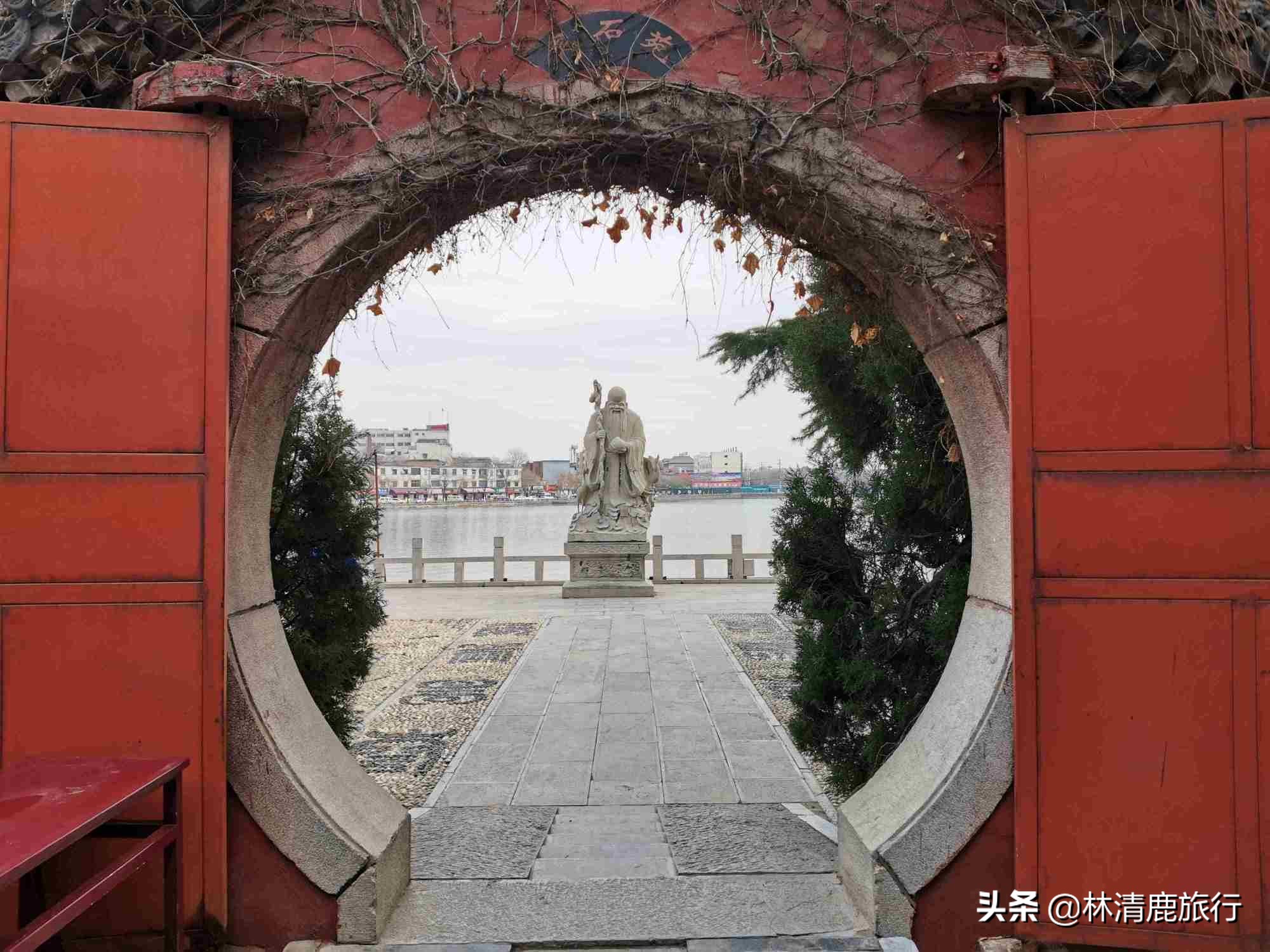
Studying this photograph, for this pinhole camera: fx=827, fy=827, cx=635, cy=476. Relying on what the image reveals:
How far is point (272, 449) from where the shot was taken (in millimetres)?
3088

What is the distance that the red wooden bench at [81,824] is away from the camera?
196 centimetres

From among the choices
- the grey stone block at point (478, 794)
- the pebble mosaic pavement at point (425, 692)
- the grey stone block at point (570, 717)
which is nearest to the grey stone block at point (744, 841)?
the grey stone block at point (478, 794)

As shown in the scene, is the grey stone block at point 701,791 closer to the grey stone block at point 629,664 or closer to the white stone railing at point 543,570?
the grey stone block at point 629,664

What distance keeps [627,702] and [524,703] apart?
2.84 feet

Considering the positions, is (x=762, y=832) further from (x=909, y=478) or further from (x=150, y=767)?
(x=150, y=767)

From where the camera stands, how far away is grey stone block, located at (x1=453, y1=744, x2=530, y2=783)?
4949 mm

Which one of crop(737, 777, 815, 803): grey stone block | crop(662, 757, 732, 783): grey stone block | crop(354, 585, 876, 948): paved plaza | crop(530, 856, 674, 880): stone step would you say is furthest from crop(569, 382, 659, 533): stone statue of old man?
crop(530, 856, 674, 880): stone step

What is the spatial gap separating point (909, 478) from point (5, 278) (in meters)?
3.94

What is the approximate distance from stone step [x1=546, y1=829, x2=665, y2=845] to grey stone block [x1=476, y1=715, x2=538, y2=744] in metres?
1.82

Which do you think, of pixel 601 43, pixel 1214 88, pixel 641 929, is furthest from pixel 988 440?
pixel 641 929

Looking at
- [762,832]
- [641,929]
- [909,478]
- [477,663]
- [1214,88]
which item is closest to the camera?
[1214,88]

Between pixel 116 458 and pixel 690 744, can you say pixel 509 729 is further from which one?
pixel 116 458

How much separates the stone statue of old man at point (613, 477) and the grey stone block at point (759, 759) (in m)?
8.26

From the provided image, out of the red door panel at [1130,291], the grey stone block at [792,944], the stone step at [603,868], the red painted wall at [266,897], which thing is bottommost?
the stone step at [603,868]
